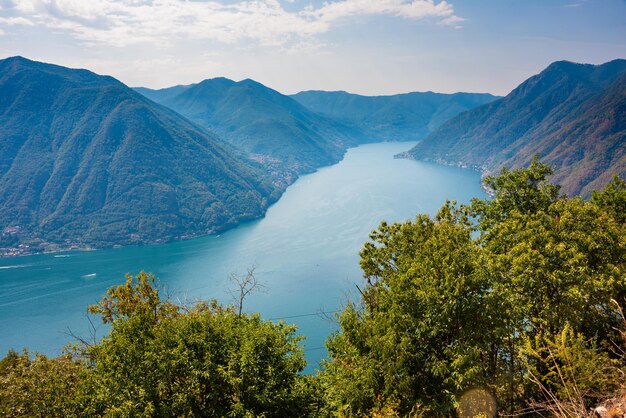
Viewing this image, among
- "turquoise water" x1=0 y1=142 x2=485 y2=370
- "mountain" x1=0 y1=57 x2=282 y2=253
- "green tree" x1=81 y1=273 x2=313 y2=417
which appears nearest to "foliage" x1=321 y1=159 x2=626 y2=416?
"green tree" x1=81 y1=273 x2=313 y2=417

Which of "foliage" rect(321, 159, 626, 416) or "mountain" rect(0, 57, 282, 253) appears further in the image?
"mountain" rect(0, 57, 282, 253)

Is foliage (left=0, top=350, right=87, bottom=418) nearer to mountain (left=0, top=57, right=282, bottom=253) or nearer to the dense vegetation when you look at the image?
the dense vegetation

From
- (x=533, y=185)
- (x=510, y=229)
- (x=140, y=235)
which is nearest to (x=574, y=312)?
(x=510, y=229)

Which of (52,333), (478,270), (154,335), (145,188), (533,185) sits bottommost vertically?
(52,333)

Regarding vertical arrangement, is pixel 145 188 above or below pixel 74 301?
above

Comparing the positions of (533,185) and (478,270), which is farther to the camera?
(533,185)

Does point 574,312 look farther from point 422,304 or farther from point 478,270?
point 422,304

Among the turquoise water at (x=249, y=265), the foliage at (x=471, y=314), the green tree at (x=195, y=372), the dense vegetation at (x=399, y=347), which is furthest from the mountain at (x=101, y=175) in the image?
the foliage at (x=471, y=314)
